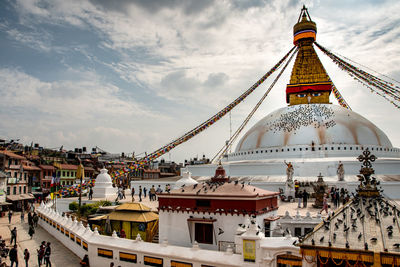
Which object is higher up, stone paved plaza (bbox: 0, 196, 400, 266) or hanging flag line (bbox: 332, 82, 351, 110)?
hanging flag line (bbox: 332, 82, 351, 110)

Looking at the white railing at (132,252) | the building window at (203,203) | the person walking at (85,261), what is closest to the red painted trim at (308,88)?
the building window at (203,203)

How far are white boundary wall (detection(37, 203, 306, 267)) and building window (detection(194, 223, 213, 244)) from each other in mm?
1535

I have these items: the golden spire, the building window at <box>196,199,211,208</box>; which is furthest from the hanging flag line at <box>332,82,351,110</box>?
the building window at <box>196,199,211,208</box>

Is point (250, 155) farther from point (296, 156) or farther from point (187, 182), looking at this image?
point (187, 182)

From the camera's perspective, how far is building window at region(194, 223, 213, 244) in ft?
38.6

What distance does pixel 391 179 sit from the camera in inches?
860

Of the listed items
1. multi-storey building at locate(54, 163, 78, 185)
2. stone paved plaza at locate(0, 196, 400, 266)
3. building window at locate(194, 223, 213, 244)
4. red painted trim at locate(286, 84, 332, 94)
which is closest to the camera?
building window at locate(194, 223, 213, 244)

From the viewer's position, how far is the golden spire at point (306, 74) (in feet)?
117

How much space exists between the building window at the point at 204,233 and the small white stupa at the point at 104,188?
1693cm

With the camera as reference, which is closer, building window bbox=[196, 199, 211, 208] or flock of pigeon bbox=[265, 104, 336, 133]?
building window bbox=[196, 199, 211, 208]

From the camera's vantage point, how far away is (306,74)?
3700cm

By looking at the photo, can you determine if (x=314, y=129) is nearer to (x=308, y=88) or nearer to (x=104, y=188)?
(x=308, y=88)

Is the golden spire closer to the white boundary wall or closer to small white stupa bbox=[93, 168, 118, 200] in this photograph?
small white stupa bbox=[93, 168, 118, 200]

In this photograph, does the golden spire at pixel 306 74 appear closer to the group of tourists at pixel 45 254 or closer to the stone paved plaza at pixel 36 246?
the stone paved plaza at pixel 36 246
